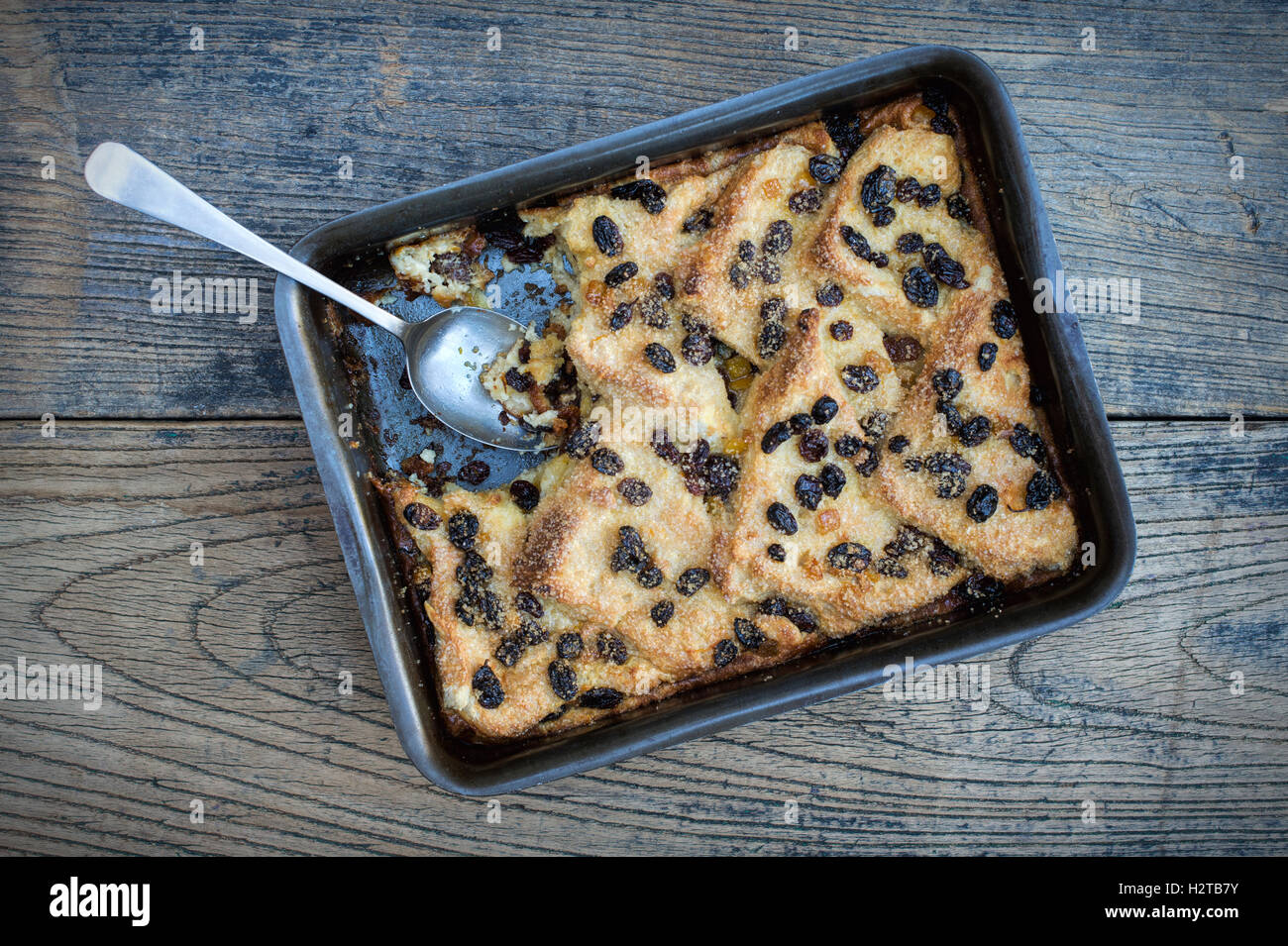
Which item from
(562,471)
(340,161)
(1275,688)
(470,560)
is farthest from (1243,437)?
(340,161)

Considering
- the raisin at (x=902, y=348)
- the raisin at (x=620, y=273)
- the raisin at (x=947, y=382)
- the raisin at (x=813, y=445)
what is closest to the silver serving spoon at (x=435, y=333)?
the raisin at (x=620, y=273)

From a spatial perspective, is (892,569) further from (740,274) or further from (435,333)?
(435,333)

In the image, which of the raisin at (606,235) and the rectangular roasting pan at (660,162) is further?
the raisin at (606,235)

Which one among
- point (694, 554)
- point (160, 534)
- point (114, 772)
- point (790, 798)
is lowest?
point (790, 798)

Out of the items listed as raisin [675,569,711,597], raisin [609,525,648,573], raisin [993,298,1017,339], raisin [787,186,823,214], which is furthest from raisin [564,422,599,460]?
raisin [993,298,1017,339]

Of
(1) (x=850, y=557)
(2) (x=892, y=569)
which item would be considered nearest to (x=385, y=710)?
(1) (x=850, y=557)

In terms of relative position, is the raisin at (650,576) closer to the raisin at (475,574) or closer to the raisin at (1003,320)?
the raisin at (475,574)

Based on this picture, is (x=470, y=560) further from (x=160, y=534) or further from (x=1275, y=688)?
(x=1275, y=688)
